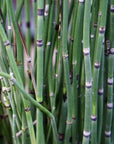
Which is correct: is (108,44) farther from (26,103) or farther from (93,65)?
(26,103)

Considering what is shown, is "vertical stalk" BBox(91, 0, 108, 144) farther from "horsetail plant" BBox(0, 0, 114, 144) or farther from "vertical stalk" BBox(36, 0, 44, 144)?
"vertical stalk" BBox(36, 0, 44, 144)

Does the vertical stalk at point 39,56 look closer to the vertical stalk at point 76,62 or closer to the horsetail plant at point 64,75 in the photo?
the horsetail plant at point 64,75

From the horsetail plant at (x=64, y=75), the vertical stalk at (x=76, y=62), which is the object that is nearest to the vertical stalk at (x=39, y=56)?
the horsetail plant at (x=64, y=75)

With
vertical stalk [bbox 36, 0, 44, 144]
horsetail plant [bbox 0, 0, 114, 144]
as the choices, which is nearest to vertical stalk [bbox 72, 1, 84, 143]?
horsetail plant [bbox 0, 0, 114, 144]

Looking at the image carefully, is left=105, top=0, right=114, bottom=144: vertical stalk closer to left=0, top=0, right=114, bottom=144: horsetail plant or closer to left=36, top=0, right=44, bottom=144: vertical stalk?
left=0, top=0, right=114, bottom=144: horsetail plant

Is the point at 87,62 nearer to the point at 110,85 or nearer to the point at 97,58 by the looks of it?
the point at 97,58

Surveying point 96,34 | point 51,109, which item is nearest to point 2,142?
point 51,109

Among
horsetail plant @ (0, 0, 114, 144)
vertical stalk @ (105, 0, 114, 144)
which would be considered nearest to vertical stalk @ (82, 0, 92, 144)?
horsetail plant @ (0, 0, 114, 144)

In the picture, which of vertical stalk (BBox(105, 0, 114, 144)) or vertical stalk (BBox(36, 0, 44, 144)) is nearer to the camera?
vertical stalk (BBox(36, 0, 44, 144))

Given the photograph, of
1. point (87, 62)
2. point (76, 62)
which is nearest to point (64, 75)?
point (76, 62)

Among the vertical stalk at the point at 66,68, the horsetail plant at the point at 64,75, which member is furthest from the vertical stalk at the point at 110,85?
the vertical stalk at the point at 66,68

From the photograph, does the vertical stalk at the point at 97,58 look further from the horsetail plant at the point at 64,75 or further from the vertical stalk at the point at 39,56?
the vertical stalk at the point at 39,56

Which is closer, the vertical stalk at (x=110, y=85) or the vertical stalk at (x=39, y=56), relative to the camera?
Result: the vertical stalk at (x=39, y=56)

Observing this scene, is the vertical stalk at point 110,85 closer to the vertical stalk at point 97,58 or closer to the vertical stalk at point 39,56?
the vertical stalk at point 97,58
